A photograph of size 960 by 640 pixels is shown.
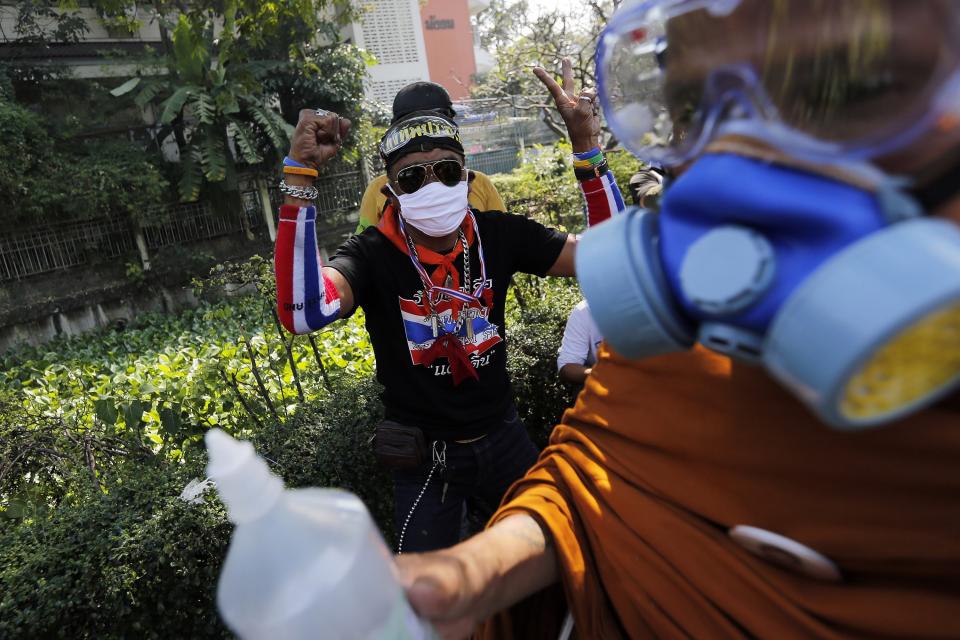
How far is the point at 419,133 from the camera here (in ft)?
7.47

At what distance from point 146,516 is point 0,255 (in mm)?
10068

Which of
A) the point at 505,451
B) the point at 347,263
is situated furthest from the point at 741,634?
the point at 347,263

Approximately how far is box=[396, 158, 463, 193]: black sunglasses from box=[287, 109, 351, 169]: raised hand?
0.28 metres

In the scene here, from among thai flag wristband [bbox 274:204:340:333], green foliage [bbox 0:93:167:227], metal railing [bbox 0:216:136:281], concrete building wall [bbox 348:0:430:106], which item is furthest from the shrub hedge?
concrete building wall [bbox 348:0:430:106]

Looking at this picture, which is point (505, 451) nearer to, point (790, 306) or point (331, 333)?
point (790, 306)

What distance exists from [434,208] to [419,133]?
0.30m

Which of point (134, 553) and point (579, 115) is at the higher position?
point (579, 115)

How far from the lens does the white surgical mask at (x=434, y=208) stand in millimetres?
2238

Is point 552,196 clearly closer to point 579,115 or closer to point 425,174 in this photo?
point 579,115

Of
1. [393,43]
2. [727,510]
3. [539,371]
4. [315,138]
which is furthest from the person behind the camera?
[393,43]

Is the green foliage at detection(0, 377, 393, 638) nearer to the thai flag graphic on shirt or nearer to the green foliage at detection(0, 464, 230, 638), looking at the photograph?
the green foliage at detection(0, 464, 230, 638)

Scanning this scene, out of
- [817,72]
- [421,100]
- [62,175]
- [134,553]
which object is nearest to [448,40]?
[62,175]

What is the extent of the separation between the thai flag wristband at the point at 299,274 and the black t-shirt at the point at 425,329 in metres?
0.20

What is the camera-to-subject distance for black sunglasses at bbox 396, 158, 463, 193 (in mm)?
2266
